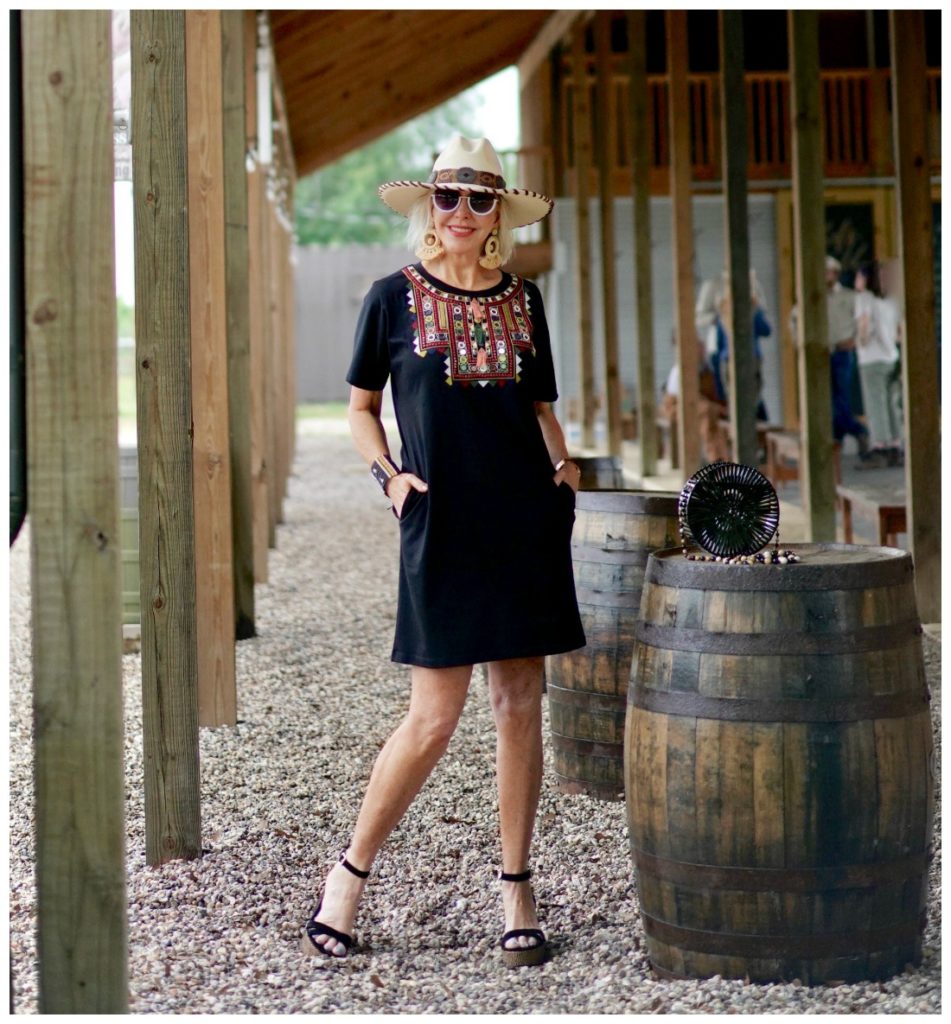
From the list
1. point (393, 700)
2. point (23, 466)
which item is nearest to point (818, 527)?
point (393, 700)

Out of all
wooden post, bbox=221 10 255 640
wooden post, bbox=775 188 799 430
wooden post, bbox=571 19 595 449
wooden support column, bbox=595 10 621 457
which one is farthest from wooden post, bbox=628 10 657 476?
wooden post, bbox=775 188 799 430

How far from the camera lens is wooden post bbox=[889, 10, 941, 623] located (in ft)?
21.9

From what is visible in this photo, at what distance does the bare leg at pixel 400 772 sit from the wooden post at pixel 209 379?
82.5 inches

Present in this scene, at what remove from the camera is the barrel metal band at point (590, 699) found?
13.5 feet

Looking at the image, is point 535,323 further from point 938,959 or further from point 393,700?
point 393,700

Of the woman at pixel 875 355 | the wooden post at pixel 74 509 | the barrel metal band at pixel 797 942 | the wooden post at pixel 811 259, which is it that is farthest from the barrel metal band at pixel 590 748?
the woman at pixel 875 355

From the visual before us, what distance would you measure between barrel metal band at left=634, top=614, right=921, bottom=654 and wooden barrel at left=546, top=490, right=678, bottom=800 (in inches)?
45.6

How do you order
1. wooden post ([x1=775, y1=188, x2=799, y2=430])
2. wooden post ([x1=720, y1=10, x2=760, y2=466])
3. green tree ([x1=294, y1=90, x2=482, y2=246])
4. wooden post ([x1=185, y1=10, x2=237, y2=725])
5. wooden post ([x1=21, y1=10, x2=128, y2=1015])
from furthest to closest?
green tree ([x1=294, y1=90, x2=482, y2=246])
wooden post ([x1=775, y1=188, x2=799, y2=430])
wooden post ([x1=720, y1=10, x2=760, y2=466])
wooden post ([x1=185, y1=10, x2=237, y2=725])
wooden post ([x1=21, y1=10, x2=128, y2=1015])

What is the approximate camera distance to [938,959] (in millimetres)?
3018

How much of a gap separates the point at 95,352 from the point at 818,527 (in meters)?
5.62

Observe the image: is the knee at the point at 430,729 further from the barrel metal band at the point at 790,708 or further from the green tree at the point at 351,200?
the green tree at the point at 351,200

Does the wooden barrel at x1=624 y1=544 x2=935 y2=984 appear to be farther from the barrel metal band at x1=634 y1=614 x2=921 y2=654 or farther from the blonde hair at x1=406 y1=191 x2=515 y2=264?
the blonde hair at x1=406 y1=191 x2=515 y2=264

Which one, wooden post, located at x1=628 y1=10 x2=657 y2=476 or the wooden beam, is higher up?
the wooden beam

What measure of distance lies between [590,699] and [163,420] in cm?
139
